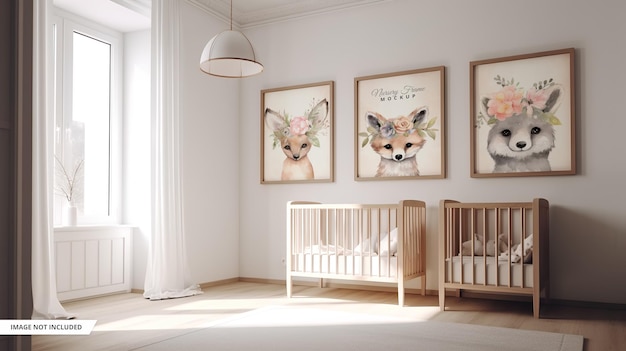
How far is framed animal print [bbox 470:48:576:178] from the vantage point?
12.2 feet

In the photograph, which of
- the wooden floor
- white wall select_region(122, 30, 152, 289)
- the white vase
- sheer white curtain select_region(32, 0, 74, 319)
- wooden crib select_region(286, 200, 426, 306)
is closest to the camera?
the wooden floor

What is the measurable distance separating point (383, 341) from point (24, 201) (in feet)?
5.69

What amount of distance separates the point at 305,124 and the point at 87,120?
69.5 inches

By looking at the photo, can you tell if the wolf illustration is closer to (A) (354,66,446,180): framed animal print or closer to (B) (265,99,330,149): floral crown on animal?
(A) (354,66,446,180): framed animal print

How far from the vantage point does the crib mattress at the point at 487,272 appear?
131 inches

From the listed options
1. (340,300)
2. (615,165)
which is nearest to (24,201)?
(340,300)

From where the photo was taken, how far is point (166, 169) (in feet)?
13.6

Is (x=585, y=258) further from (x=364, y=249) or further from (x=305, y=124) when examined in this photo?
(x=305, y=124)

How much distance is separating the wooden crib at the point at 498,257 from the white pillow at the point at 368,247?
0.51 meters

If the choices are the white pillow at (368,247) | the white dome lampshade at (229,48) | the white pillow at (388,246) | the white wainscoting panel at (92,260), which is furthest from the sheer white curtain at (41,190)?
the white pillow at (388,246)

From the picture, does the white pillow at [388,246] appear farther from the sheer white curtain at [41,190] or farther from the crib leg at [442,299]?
the sheer white curtain at [41,190]

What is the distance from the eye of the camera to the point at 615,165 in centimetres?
357

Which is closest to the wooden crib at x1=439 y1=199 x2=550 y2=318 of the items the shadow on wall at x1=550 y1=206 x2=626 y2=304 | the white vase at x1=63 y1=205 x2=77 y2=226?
the shadow on wall at x1=550 y1=206 x2=626 y2=304

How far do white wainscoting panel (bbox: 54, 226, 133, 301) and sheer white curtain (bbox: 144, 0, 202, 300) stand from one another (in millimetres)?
363
